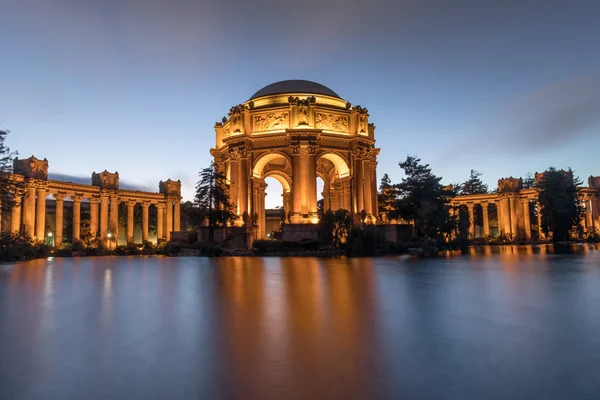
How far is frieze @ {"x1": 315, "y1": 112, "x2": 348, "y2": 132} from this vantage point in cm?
4450

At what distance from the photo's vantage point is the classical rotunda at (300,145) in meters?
42.8

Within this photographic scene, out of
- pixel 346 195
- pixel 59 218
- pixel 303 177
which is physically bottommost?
pixel 59 218

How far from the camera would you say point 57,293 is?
10023 millimetres

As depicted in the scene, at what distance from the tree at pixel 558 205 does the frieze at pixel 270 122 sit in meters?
41.0

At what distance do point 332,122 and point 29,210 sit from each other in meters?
33.2

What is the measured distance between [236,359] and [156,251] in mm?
40761

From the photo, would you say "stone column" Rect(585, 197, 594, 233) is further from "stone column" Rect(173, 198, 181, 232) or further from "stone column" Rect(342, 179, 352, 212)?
"stone column" Rect(173, 198, 181, 232)

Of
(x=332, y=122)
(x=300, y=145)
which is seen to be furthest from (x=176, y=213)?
(x=332, y=122)

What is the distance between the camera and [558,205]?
185 ft

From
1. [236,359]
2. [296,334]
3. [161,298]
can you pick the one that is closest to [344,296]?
[296,334]

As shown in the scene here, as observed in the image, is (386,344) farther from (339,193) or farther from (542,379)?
(339,193)

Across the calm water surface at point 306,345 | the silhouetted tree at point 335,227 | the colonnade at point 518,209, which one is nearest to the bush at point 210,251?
the silhouetted tree at point 335,227

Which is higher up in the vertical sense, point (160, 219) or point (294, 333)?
point (160, 219)

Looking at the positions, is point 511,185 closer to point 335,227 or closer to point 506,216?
point 506,216
